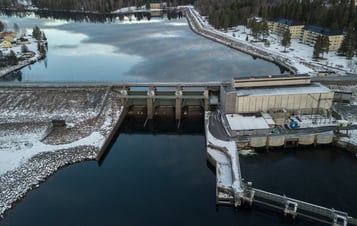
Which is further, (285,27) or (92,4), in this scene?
(92,4)

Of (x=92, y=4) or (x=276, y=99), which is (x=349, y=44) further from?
(x=92, y=4)

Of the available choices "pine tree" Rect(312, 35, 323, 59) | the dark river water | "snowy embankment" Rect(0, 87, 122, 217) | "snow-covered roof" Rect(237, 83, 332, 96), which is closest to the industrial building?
"snow-covered roof" Rect(237, 83, 332, 96)

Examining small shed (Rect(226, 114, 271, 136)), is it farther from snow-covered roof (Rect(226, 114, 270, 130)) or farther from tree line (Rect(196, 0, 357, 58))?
tree line (Rect(196, 0, 357, 58))

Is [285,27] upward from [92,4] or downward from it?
downward

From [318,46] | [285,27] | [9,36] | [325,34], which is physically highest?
[285,27]

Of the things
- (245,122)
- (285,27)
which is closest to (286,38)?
(285,27)

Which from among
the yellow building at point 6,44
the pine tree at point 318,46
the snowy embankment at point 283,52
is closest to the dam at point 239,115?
the snowy embankment at point 283,52
